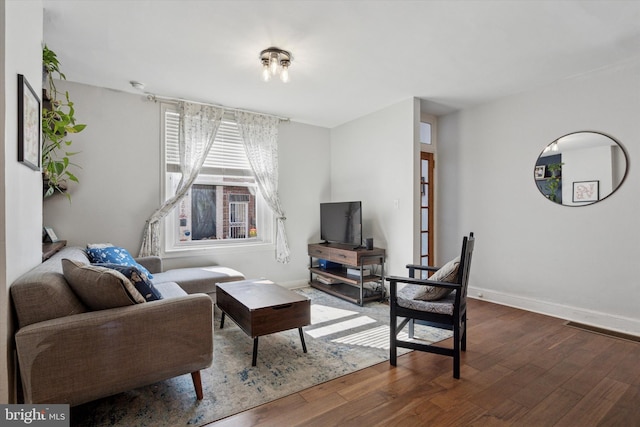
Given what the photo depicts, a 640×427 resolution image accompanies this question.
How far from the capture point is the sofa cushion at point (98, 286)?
5.33 feet

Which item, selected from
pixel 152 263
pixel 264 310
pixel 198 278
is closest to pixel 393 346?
pixel 264 310

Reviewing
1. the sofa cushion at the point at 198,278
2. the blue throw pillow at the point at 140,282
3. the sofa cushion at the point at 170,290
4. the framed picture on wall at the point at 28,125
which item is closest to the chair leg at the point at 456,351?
the blue throw pillow at the point at 140,282

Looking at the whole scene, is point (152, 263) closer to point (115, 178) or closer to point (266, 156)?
point (115, 178)

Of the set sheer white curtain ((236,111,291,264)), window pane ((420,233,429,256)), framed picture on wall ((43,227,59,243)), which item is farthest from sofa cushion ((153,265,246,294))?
window pane ((420,233,429,256))

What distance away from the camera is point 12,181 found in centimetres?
146

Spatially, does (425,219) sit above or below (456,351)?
above

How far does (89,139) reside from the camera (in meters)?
3.39

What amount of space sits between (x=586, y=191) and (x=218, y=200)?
430cm

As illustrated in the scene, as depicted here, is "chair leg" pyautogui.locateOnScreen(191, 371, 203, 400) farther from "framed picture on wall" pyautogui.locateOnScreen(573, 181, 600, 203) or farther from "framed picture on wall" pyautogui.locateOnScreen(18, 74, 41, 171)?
"framed picture on wall" pyautogui.locateOnScreen(573, 181, 600, 203)

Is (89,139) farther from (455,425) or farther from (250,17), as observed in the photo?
(455,425)

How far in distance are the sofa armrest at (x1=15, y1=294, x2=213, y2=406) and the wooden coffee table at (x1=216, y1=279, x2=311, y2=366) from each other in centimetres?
44

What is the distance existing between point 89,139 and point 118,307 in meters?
2.62

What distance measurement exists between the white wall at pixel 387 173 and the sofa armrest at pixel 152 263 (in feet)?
8.93

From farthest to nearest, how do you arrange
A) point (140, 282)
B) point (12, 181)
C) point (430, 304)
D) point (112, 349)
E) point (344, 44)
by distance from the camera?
1. point (344, 44)
2. point (430, 304)
3. point (140, 282)
4. point (112, 349)
5. point (12, 181)
